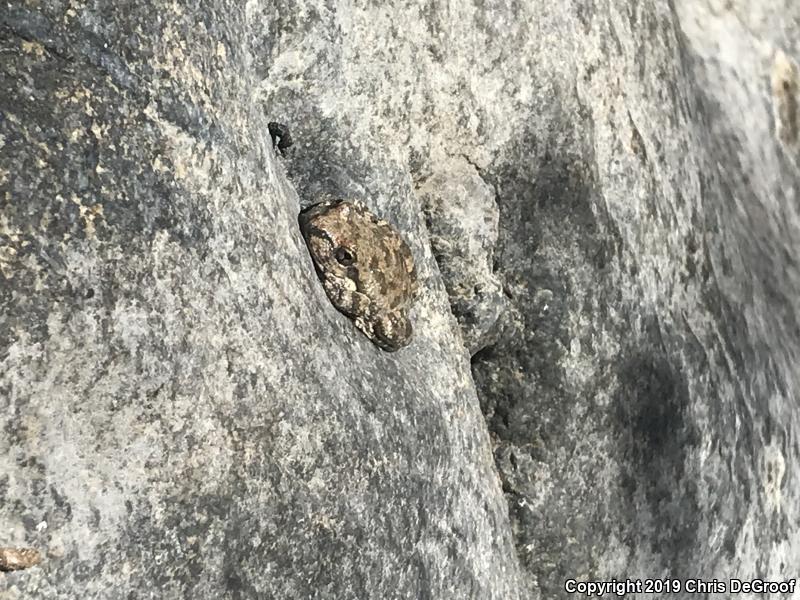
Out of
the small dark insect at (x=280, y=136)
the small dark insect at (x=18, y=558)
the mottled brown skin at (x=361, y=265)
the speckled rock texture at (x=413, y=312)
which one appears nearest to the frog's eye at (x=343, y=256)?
the mottled brown skin at (x=361, y=265)

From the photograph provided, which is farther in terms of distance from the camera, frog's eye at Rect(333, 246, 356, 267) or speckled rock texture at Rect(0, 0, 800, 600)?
frog's eye at Rect(333, 246, 356, 267)

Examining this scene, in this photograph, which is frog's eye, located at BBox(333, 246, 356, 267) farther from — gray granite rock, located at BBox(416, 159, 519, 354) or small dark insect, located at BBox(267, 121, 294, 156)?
gray granite rock, located at BBox(416, 159, 519, 354)

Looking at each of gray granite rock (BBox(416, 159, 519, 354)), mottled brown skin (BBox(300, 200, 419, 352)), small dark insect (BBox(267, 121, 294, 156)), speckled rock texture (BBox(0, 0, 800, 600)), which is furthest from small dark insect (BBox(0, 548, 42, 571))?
gray granite rock (BBox(416, 159, 519, 354))

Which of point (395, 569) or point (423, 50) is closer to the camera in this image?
point (395, 569)

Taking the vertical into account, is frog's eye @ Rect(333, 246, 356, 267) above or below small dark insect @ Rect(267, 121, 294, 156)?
below

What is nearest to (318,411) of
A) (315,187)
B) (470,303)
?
(315,187)

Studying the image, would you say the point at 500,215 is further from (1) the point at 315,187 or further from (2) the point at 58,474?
(2) the point at 58,474
